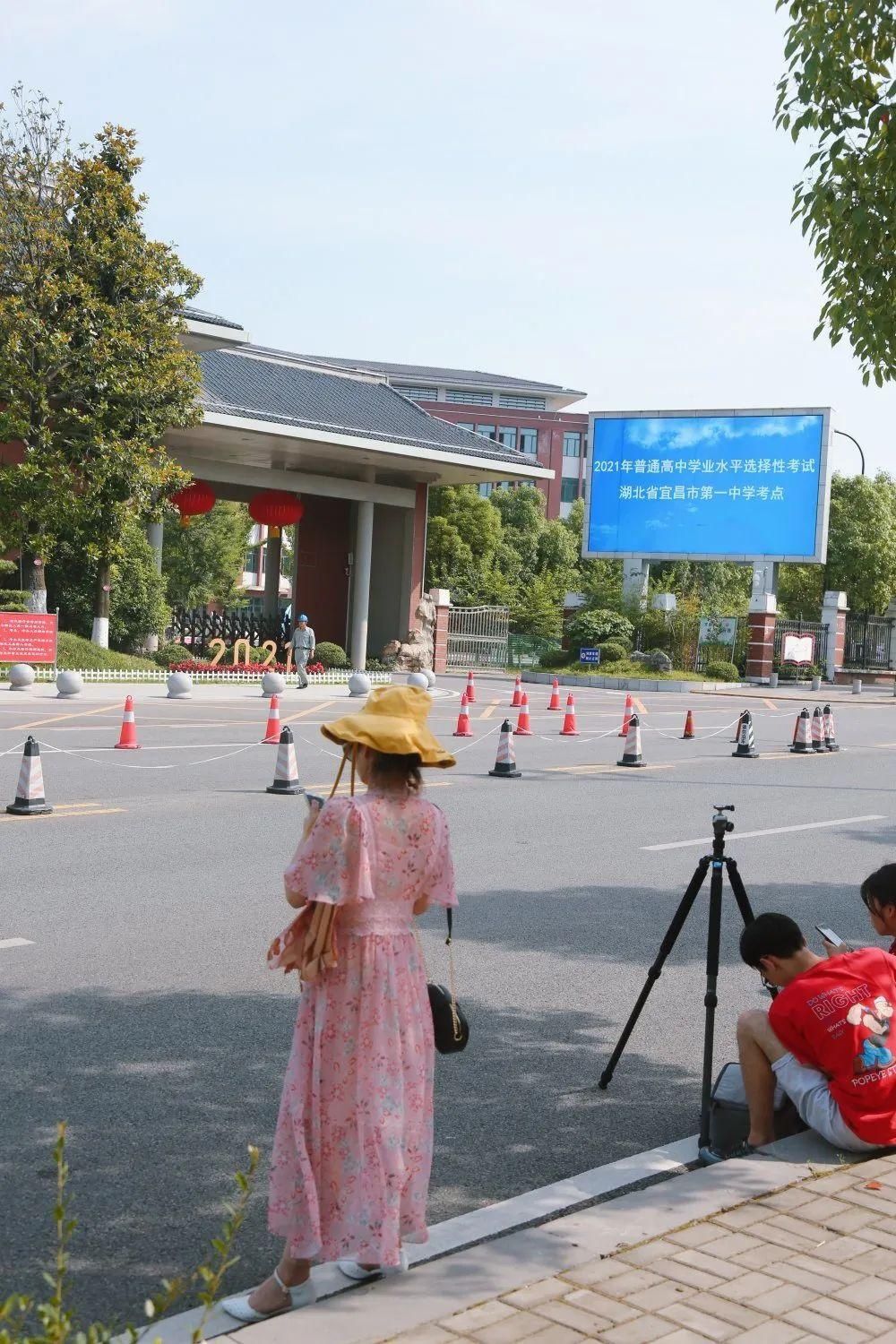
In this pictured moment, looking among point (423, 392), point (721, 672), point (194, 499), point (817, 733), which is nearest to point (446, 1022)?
point (817, 733)

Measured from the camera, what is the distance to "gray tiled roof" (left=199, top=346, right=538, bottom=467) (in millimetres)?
34719

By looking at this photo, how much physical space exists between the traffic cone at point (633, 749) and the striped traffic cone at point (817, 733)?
4913 mm

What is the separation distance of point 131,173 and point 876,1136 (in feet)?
94.2

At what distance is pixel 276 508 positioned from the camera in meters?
37.0

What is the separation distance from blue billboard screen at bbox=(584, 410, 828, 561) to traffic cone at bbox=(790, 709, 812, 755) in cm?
2471

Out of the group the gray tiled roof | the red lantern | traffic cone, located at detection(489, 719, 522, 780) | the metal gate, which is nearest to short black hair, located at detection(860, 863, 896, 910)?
traffic cone, located at detection(489, 719, 522, 780)

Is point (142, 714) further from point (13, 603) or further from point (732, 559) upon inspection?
point (732, 559)

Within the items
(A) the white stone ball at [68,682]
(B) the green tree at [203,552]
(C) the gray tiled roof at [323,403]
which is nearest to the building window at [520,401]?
(B) the green tree at [203,552]

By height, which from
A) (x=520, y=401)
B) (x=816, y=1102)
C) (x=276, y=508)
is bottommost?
(x=816, y=1102)

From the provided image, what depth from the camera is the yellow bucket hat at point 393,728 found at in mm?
3531

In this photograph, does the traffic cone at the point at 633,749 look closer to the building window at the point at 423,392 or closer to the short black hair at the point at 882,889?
the short black hair at the point at 882,889

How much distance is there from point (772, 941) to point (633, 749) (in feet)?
43.3

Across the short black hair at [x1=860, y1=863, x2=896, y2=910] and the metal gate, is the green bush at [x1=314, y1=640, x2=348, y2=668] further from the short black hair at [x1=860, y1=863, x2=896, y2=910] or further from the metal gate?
the short black hair at [x1=860, y1=863, x2=896, y2=910]

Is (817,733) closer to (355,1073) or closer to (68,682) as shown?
(68,682)
